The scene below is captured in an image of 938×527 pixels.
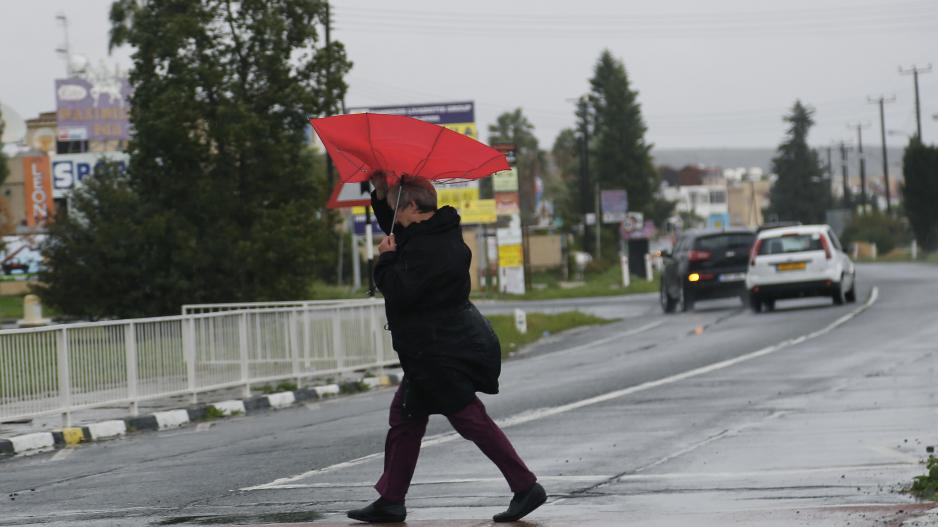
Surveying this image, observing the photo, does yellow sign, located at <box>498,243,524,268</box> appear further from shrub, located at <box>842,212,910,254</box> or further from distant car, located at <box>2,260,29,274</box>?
shrub, located at <box>842,212,910,254</box>

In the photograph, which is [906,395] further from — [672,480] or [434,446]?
[672,480]

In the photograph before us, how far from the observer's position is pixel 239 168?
31.1 metres

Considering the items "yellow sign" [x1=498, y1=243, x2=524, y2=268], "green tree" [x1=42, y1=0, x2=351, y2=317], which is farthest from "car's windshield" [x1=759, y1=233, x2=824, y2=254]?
"yellow sign" [x1=498, y1=243, x2=524, y2=268]

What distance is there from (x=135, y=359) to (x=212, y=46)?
1458 cm

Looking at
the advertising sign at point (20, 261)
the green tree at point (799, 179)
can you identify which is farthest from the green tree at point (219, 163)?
the green tree at point (799, 179)

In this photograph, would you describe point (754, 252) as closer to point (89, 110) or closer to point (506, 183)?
point (506, 183)

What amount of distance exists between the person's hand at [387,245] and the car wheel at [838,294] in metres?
26.3

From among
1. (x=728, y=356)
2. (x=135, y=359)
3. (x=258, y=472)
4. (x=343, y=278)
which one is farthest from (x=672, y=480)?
(x=343, y=278)

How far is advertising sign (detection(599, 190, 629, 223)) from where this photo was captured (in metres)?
104

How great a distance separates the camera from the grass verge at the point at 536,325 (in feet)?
102

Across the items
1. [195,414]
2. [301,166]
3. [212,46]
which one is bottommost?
[195,414]

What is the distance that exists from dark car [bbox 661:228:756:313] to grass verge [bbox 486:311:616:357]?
6.65 ft

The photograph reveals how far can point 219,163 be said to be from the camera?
31000mm

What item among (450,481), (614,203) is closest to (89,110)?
(614,203)
